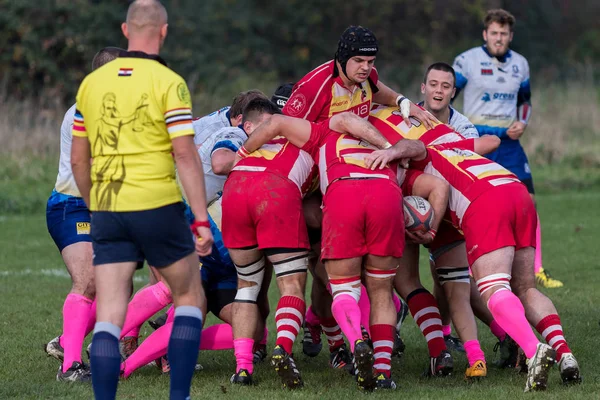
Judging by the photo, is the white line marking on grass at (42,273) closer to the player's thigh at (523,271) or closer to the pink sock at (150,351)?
the pink sock at (150,351)

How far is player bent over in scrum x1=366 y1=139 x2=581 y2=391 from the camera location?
5757 millimetres

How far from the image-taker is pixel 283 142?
253 inches

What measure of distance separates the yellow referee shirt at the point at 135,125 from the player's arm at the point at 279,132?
1468 mm

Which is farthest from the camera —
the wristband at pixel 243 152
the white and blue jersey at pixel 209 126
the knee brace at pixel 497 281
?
the white and blue jersey at pixel 209 126

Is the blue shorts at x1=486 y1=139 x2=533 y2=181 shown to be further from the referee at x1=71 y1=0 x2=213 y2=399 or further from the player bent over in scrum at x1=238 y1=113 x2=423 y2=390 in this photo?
the referee at x1=71 y1=0 x2=213 y2=399

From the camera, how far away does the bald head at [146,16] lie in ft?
15.8

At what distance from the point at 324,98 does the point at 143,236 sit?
8.02 feet

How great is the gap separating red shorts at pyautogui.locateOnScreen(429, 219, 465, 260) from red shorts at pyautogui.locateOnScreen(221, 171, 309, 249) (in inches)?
37.4

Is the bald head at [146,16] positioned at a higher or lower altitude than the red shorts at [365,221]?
higher

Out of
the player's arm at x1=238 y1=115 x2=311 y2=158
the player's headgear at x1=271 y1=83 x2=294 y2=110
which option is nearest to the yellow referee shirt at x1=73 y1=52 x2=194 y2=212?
the player's arm at x1=238 y1=115 x2=311 y2=158

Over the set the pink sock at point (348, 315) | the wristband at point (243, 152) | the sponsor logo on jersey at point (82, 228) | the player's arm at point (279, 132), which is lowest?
the pink sock at point (348, 315)

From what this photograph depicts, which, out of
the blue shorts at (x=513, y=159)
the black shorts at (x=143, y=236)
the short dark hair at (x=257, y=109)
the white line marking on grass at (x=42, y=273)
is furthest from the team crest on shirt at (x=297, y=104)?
the white line marking on grass at (x=42, y=273)

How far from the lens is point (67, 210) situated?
650cm

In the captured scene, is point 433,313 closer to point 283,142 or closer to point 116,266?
point 283,142
